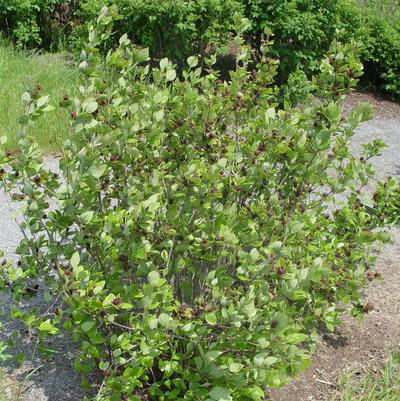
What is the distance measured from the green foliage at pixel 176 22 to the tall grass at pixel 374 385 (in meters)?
4.51

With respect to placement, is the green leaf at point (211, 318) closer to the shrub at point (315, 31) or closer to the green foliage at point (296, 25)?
the shrub at point (315, 31)

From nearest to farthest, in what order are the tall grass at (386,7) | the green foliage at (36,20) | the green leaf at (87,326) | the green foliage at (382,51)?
the green leaf at (87,326)
the green foliage at (36,20)
the green foliage at (382,51)
the tall grass at (386,7)

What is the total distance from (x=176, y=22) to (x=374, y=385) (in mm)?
4998

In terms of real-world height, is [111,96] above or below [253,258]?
above

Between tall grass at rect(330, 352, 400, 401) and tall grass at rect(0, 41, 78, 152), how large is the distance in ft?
9.10

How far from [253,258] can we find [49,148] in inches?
145

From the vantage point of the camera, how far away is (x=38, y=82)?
5.46 m

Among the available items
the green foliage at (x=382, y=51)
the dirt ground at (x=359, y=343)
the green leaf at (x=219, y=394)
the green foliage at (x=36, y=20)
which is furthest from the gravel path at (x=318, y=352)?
the green foliage at (x=382, y=51)

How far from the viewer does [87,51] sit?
2.65 metres

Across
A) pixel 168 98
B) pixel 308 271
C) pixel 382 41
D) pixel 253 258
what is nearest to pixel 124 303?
pixel 253 258

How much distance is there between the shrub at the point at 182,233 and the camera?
7.84 ft

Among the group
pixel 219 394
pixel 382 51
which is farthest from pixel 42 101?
pixel 382 51

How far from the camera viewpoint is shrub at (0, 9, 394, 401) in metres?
2.39

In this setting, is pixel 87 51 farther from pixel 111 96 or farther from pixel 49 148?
pixel 49 148
